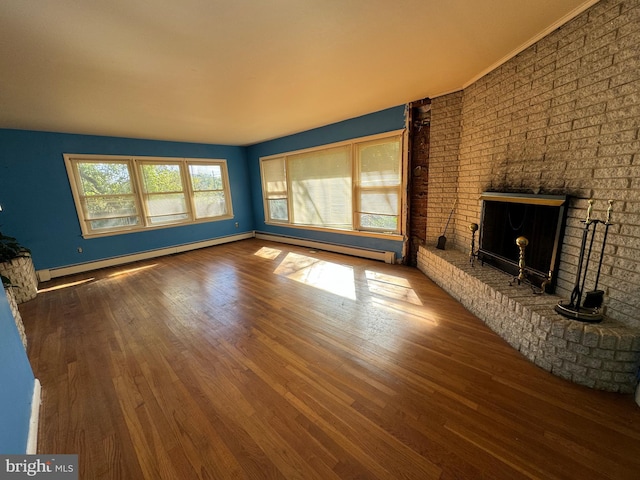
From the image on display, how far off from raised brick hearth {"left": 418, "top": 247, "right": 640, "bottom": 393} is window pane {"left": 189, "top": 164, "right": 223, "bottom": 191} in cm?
616

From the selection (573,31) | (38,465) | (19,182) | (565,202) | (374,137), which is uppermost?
(573,31)

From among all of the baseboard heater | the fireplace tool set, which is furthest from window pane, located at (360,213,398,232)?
the fireplace tool set

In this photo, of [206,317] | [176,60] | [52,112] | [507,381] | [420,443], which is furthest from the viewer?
[52,112]

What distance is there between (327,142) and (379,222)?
1.95 m

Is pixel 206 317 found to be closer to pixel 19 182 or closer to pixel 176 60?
pixel 176 60

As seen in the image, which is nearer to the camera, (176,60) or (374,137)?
(176,60)

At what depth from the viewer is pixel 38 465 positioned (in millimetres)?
1199

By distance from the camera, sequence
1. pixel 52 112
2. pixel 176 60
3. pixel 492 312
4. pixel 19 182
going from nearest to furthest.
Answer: pixel 176 60 → pixel 492 312 → pixel 52 112 → pixel 19 182

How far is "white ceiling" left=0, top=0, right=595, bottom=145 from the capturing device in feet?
5.30

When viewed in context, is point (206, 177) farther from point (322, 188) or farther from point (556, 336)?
point (556, 336)

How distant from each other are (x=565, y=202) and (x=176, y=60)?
3.49 m

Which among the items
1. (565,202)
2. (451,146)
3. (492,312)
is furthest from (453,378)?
(451,146)

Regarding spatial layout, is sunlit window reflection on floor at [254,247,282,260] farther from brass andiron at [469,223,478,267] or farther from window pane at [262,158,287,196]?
brass andiron at [469,223,478,267]

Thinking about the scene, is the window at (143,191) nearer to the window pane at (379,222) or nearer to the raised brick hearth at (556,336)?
the window pane at (379,222)
